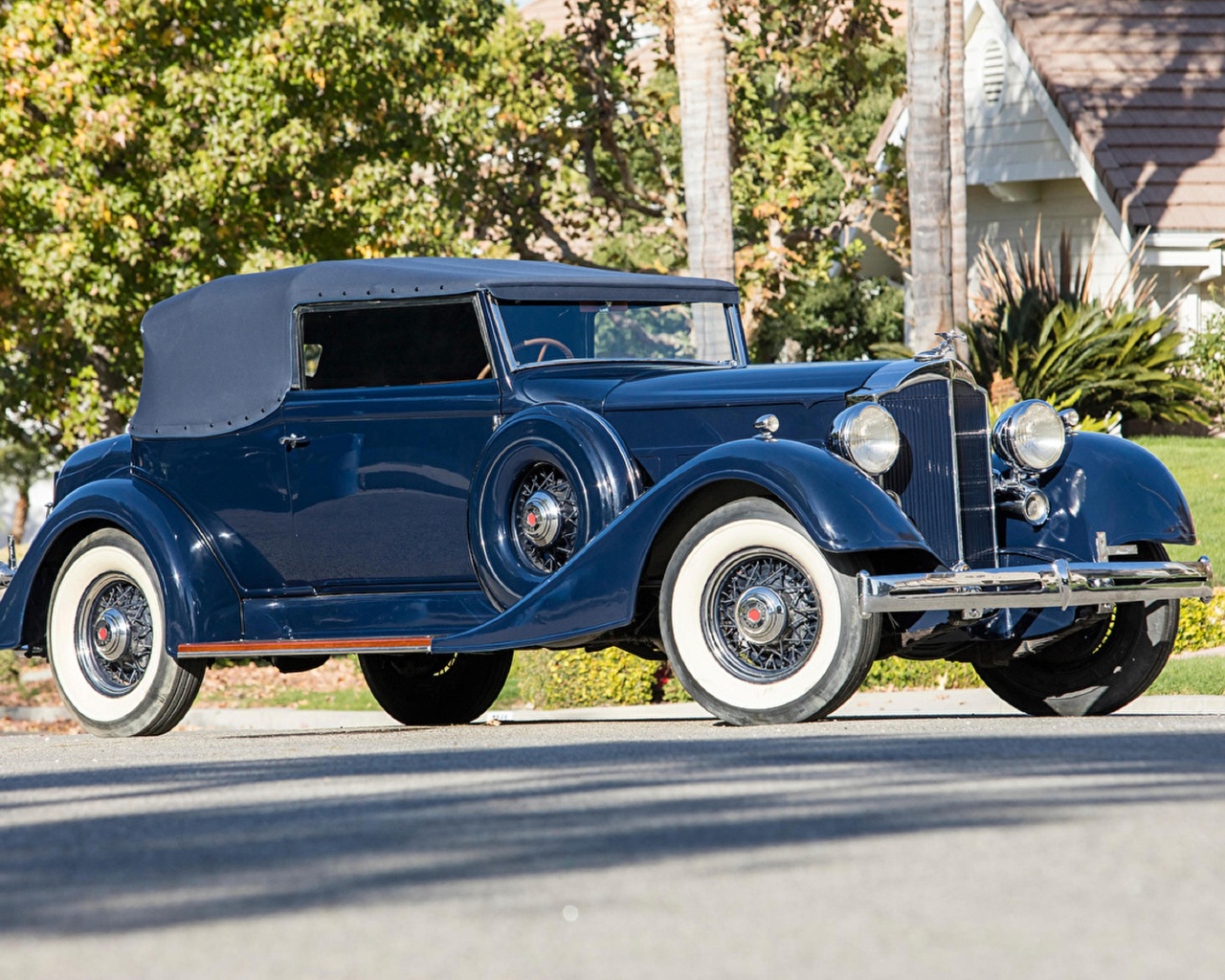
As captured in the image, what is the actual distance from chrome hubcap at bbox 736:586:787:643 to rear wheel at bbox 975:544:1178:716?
1.44 metres

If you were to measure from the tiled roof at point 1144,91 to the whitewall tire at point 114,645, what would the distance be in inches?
495

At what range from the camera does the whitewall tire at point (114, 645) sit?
324 inches

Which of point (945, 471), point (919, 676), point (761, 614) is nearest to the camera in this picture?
point (761, 614)

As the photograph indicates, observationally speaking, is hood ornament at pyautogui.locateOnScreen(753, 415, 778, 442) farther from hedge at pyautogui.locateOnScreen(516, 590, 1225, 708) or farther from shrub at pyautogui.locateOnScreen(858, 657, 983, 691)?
hedge at pyautogui.locateOnScreen(516, 590, 1225, 708)

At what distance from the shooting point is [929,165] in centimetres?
1490

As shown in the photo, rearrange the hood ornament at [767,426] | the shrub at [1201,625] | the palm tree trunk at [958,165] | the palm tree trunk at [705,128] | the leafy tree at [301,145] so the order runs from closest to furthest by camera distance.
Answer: the hood ornament at [767,426] → the shrub at [1201,625] → the palm tree trunk at [705,128] → the palm tree trunk at [958,165] → the leafy tree at [301,145]

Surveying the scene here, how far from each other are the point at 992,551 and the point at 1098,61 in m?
14.3

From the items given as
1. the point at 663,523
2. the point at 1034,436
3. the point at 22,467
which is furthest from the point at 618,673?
the point at 22,467

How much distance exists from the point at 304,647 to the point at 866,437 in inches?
99.7

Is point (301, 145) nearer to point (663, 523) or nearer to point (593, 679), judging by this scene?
point (593, 679)

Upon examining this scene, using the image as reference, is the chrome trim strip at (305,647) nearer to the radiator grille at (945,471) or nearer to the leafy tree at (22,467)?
the radiator grille at (945,471)

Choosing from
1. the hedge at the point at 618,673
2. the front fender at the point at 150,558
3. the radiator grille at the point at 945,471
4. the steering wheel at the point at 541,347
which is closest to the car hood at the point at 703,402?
the steering wheel at the point at 541,347

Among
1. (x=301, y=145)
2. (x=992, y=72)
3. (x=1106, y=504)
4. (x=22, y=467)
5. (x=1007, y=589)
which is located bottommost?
(x=22, y=467)

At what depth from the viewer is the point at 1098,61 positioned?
66.4ft
